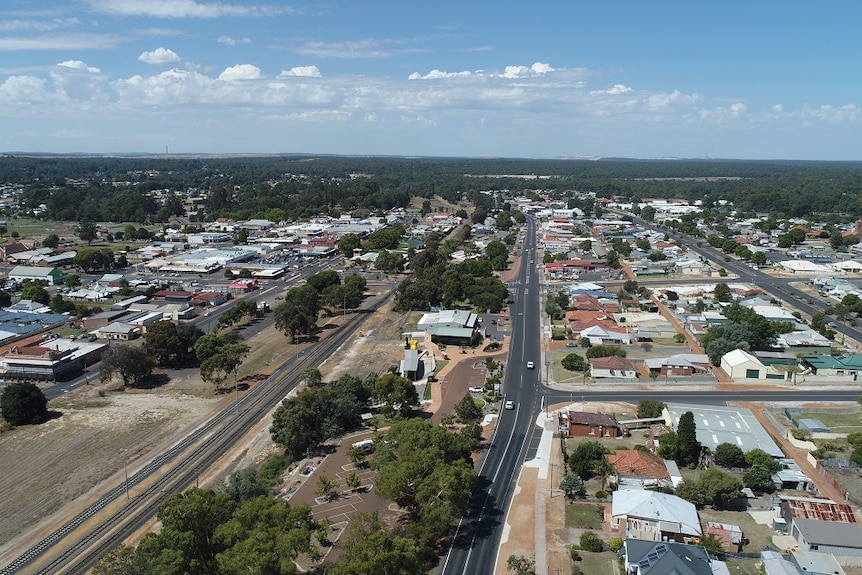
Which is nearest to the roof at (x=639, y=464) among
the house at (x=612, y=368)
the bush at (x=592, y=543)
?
the bush at (x=592, y=543)

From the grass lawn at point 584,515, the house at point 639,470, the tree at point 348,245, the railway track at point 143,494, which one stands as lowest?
the railway track at point 143,494

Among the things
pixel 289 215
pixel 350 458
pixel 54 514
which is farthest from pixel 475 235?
pixel 54 514

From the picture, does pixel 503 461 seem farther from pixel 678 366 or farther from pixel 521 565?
pixel 678 366

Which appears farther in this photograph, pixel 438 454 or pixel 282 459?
pixel 282 459

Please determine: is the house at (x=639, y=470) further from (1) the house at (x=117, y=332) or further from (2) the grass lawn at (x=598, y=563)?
(1) the house at (x=117, y=332)

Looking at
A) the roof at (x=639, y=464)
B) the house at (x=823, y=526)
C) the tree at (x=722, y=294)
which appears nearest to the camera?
the house at (x=823, y=526)

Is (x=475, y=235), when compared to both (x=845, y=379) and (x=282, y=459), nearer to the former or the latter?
(x=845, y=379)

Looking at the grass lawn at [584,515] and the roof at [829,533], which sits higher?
the roof at [829,533]
